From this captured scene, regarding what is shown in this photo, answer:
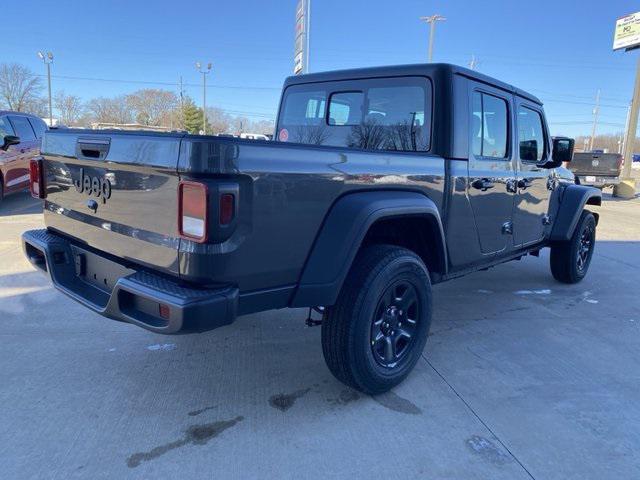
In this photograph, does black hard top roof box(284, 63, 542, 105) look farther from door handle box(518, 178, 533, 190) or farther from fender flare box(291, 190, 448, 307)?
fender flare box(291, 190, 448, 307)

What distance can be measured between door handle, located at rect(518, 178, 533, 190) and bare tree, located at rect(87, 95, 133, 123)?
178 feet

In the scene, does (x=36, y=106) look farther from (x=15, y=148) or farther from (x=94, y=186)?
(x=94, y=186)

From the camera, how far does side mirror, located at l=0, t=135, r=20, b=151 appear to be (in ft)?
27.4

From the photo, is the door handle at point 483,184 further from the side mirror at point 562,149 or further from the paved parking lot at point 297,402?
the side mirror at point 562,149

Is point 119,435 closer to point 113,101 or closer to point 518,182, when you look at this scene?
point 518,182

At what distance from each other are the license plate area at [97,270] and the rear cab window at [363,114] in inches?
72.5

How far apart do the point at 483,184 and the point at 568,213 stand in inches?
80.2

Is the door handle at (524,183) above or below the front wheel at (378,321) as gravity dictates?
above

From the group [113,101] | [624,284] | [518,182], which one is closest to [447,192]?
[518,182]

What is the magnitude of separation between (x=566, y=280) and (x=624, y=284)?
74 centimetres

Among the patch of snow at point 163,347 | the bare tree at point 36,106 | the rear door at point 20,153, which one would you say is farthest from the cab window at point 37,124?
the bare tree at point 36,106

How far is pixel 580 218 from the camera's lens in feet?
17.7

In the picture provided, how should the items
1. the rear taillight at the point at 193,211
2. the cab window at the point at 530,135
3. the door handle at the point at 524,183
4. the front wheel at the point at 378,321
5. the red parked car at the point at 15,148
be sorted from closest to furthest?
1. the rear taillight at the point at 193,211
2. the front wheel at the point at 378,321
3. the door handle at the point at 524,183
4. the cab window at the point at 530,135
5. the red parked car at the point at 15,148

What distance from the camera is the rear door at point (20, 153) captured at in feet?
28.8
